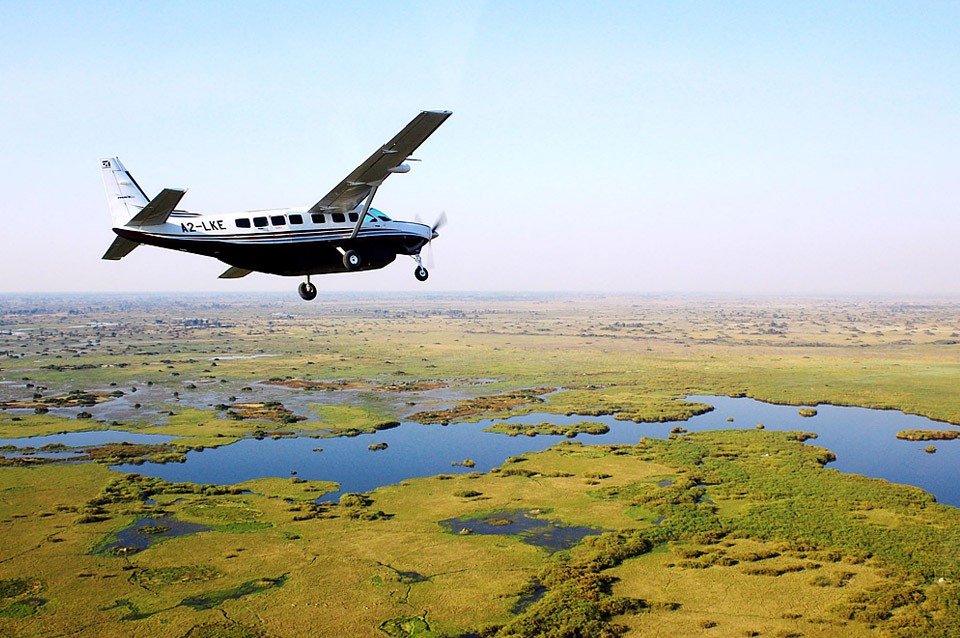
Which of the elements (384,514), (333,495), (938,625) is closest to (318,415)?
(333,495)

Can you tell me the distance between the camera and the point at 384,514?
56.7m

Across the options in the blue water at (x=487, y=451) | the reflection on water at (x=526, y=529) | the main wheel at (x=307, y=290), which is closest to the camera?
the main wheel at (x=307, y=290)

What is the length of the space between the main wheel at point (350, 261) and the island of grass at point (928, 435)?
78491 mm

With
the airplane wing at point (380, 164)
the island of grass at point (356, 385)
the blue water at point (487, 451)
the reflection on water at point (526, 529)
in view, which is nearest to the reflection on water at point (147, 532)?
the blue water at point (487, 451)

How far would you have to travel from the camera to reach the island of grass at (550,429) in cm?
8394

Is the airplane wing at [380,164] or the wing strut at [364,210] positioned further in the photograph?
the wing strut at [364,210]

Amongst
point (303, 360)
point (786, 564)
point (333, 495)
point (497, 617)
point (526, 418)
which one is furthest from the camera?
point (303, 360)

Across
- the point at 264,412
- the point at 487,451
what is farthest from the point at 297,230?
the point at 264,412

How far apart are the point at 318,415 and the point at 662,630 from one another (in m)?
65.6

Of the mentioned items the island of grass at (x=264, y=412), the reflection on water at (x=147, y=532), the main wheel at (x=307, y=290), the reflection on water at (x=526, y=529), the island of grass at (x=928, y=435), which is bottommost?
the reflection on water at (x=147, y=532)

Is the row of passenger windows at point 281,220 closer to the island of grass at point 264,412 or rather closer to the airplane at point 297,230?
the airplane at point 297,230

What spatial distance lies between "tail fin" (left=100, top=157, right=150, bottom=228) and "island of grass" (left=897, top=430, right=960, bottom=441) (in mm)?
82576

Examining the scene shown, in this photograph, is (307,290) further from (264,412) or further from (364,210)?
(264,412)

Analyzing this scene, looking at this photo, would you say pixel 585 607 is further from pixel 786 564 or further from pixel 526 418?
pixel 526 418
